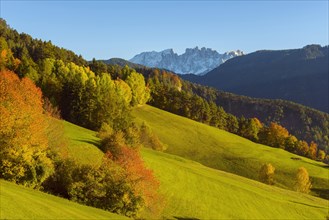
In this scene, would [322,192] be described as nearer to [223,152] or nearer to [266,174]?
[266,174]

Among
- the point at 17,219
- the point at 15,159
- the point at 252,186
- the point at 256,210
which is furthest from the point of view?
the point at 252,186

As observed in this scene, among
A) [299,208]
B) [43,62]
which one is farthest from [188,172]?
[43,62]

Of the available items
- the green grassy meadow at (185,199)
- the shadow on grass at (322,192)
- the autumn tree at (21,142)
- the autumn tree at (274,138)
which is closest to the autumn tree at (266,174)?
the green grassy meadow at (185,199)

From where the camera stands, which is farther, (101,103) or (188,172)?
(101,103)

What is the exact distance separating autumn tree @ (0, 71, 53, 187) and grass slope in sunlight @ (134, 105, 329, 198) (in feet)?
268

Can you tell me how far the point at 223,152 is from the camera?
137875mm

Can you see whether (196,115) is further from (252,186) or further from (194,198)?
(194,198)

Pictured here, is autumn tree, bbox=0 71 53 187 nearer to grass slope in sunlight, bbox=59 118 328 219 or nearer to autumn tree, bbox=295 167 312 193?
grass slope in sunlight, bbox=59 118 328 219

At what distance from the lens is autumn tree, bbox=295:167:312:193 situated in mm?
113438

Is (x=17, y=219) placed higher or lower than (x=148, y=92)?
lower

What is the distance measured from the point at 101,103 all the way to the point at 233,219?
6086 centimetres

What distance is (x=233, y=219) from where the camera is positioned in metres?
64.1

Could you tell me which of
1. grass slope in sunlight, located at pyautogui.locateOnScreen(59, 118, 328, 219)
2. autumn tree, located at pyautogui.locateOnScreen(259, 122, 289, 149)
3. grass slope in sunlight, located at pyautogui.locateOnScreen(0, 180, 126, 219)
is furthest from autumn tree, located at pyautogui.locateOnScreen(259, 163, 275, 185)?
grass slope in sunlight, located at pyautogui.locateOnScreen(0, 180, 126, 219)

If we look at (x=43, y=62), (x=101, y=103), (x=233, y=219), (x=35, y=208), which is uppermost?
(x=43, y=62)
